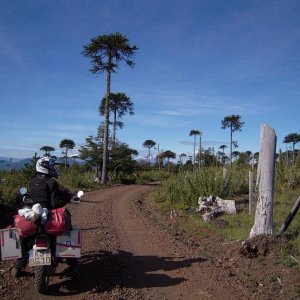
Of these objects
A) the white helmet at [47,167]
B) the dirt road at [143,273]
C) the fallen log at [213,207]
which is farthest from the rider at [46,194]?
the fallen log at [213,207]

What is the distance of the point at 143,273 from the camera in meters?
6.02

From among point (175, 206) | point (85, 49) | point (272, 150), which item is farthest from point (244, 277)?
point (85, 49)

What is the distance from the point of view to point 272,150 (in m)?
6.94

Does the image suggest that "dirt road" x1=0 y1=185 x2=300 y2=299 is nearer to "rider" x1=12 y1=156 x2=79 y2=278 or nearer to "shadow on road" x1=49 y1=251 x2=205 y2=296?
"shadow on road" x1=49 y1=251 x2=205 y2=296

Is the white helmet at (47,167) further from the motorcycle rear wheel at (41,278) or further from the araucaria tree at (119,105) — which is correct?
the araucaria tree at (119,105)

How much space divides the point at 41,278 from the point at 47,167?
61.8 inches

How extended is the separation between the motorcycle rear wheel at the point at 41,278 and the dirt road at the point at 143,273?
0.11 m

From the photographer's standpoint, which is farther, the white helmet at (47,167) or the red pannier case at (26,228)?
the white helmet at (47,167)

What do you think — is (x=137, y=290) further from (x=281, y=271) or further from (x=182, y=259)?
(x=281, y=271)

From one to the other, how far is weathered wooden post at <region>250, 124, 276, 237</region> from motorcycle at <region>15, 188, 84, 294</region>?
11.2 ft

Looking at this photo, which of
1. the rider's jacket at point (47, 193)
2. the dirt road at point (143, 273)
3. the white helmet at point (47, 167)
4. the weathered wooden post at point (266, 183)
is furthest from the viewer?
the weathered wooden post at point (266, 183)

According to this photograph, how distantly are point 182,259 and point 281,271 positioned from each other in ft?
5.83

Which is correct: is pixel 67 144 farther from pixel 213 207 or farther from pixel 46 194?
pixel 46 194

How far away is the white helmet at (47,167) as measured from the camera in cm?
558
